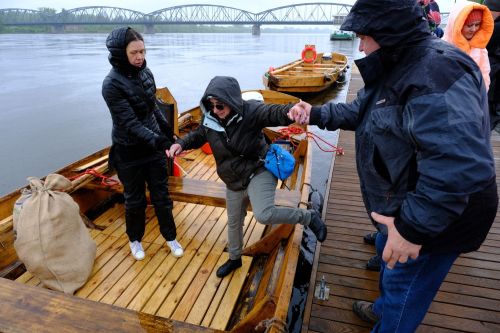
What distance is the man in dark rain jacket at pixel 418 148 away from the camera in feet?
3.61

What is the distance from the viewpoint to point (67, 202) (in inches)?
107

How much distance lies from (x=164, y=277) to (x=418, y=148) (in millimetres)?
2428

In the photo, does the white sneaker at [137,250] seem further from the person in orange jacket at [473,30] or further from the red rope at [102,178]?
the person in orange jacket at [473,30]

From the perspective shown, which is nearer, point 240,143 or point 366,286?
point 240,143

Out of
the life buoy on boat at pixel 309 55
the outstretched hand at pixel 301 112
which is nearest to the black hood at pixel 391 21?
the outstretched hand at pixel 301 112

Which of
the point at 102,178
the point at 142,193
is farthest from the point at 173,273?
the point at 102,178

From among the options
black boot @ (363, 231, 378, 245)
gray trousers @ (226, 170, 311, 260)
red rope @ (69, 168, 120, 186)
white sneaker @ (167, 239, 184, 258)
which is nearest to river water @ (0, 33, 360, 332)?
black boot @ (363, 231, 378, 245)

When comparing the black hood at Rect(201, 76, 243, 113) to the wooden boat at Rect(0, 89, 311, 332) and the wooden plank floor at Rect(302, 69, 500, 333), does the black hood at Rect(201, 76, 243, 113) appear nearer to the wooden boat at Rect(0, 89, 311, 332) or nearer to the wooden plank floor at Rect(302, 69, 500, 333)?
the wooden boat at Rect(0, 89, 311, 332)

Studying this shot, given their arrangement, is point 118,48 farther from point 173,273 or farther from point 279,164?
point 173,273

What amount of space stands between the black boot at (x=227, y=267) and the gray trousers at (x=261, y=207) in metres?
0.33

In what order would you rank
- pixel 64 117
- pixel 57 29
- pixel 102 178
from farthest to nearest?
pixel 57 29 < pixel 64 117 < pixel 102 178

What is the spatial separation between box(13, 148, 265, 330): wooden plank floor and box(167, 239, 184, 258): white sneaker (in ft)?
0.18

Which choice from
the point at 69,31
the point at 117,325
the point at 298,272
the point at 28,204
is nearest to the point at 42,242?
the point at 28,204

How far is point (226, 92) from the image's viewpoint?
7.10 ft
